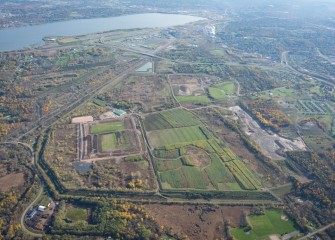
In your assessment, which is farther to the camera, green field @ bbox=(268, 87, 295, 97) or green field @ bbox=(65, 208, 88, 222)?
green field @ bbox=(268, 87, 295, 97)

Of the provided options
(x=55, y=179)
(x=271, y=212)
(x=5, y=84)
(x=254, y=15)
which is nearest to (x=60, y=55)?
(x=5, y=84)

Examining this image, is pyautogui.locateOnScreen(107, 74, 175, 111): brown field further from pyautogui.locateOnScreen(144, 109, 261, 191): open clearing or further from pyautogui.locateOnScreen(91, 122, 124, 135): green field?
pyautogui.locateOnScreen(91, 122, 124, 135): green field

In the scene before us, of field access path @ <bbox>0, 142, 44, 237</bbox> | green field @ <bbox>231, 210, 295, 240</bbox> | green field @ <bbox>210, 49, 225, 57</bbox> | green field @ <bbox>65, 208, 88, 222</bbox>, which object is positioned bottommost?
green field @ <bbox>231, 210, 295, 240</bbox>

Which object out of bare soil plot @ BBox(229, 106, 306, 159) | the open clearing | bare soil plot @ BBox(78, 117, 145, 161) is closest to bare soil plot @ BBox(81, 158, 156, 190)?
the open clearing

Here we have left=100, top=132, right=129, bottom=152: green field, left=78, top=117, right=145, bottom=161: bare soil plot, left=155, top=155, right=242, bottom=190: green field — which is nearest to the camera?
left=155, top=155, right=242, bottom=190: green field

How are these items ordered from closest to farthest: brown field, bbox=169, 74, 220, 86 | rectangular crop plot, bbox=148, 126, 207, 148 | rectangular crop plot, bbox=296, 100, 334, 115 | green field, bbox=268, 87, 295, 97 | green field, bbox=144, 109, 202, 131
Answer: rectangular crop plot, bbox=148, 126, 207, 148
green field, bbox=144, 109, 202, 131
rectangular crop plot, bbox=296, 100, 334, 115
green field, bbox=268, 87, 295, 97
brown field, bbox=169, 74, 220, 86

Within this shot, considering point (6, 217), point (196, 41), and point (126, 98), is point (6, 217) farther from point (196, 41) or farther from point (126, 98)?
point (196, 41)

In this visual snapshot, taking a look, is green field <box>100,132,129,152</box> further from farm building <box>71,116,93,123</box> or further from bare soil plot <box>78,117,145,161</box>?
farm building <box>71,116,93,123</box>

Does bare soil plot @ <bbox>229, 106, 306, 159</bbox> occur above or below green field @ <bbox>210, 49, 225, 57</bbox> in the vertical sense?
below
